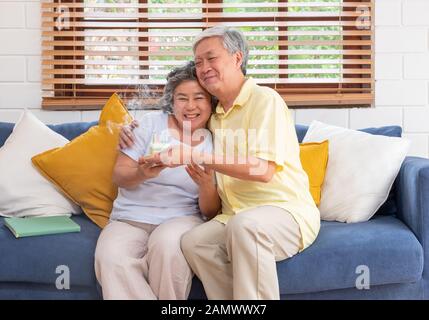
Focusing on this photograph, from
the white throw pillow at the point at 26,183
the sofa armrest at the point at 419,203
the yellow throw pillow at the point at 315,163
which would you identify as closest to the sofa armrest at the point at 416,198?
the sofa armrest at the point at 419,203

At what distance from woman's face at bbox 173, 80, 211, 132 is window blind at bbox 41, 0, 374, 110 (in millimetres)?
757

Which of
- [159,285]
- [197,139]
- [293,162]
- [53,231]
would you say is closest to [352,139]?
[293,162]

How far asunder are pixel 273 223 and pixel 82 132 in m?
1.07

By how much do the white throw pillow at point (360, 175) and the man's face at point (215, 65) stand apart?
0.57 m

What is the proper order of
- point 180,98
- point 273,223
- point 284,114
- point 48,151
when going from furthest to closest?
point 48,151 → point 180,98 → point 284,114 → point 273,223

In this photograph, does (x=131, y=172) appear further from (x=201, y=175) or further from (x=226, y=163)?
(x=226, y=163)

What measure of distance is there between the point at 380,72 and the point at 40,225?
166 centimetres

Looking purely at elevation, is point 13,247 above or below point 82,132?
below

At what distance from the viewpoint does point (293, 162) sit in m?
1.96

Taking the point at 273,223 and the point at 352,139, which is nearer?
the point at 273,223

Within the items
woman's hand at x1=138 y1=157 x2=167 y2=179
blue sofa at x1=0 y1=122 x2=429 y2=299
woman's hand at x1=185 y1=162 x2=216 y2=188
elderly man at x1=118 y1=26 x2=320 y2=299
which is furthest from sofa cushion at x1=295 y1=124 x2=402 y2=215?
woman's hand at x1=138 y1=157 x2=167 y2=179

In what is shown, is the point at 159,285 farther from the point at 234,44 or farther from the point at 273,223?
the point at 234,44

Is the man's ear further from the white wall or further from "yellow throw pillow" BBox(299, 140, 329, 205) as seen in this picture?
the white wall

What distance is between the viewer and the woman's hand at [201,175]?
6.29 ft
